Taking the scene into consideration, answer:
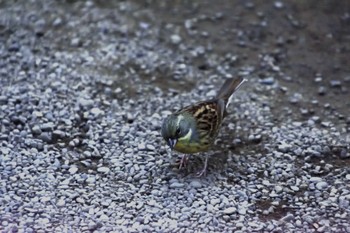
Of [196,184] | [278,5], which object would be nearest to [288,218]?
[196,184]

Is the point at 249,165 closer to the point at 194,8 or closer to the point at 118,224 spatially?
the point at 118,224

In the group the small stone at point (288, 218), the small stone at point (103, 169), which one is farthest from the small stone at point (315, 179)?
the small stone at point (103, 169)

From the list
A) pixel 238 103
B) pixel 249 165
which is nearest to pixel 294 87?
pixel 238 103

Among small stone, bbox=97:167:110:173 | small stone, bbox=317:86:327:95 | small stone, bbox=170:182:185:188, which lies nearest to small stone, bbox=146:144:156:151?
small stone, bbox=97:167:110:173

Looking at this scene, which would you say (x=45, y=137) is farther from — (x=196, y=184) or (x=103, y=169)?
(x=196, y=184)

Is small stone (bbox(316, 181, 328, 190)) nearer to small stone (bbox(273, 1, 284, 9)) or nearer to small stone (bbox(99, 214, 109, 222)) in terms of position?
small stone (bbox(99, 214, 109, 222))

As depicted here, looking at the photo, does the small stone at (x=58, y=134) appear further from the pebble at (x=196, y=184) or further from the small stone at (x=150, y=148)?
the pebble at (x=196, y=184)
